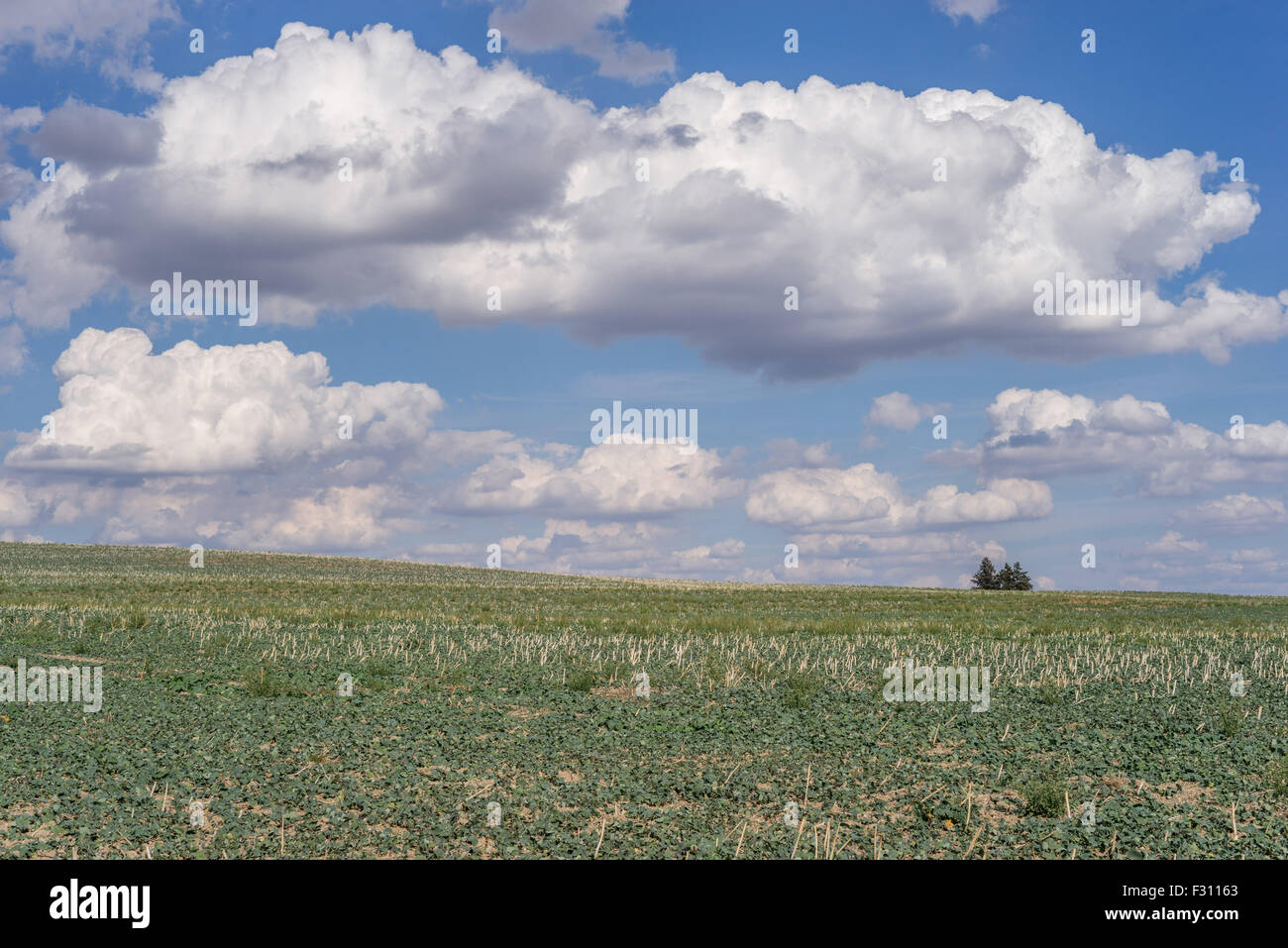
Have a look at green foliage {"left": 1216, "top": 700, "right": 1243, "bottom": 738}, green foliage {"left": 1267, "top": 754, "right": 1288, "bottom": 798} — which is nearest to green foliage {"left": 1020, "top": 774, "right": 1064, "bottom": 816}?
green foliage {"left": 1267, "top": 754, "right": 1288, "bottom": 798}

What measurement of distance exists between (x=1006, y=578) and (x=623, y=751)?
332 feet

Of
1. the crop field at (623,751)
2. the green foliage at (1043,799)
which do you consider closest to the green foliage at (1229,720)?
the crop field at (623,751)

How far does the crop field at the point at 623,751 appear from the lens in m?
10.9

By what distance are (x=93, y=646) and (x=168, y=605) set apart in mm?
17281

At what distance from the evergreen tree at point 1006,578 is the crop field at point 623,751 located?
81.3 metres

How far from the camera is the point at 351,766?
12898 mm

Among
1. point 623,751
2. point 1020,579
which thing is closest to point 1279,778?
point 623,751

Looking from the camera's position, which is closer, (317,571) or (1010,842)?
(1010,842)

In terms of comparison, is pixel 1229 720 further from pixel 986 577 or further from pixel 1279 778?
pixel 986 577

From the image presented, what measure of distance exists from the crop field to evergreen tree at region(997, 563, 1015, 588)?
267ft

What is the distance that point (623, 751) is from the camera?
1391 cm

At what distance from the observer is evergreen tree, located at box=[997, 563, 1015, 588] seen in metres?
105
